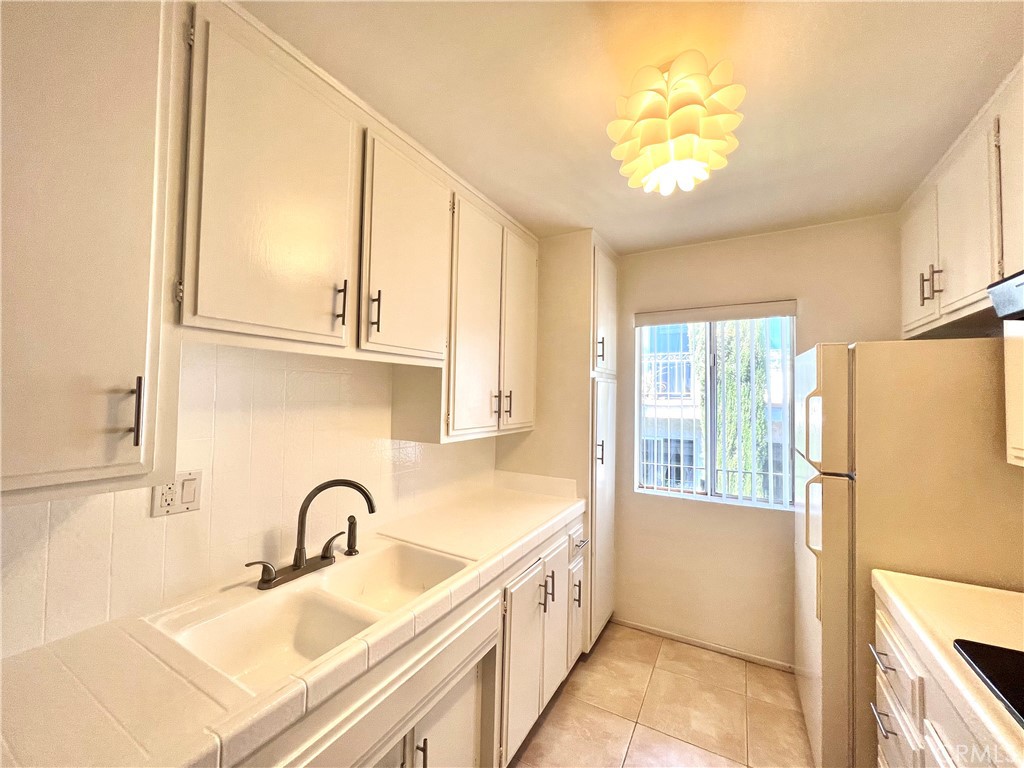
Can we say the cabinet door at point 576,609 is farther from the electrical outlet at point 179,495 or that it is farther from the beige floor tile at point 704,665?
the electrical outlet at point 179,495

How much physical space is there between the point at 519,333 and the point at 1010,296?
5.57ft

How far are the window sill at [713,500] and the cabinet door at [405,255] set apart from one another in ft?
5.56

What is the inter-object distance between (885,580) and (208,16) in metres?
2.43

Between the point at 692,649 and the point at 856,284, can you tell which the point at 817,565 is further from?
the point at 856,284

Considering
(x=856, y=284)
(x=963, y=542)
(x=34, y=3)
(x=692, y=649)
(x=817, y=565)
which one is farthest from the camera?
(x=692, y=649)

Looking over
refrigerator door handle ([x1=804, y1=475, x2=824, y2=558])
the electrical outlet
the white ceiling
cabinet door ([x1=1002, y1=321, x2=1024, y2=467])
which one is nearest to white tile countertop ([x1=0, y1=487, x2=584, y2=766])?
the electrical outlet

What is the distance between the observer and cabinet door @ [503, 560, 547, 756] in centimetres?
147

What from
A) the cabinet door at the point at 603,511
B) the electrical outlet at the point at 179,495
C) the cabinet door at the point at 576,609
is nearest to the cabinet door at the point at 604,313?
the cabinet door at the point at 603,511

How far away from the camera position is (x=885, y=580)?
4.10 feet

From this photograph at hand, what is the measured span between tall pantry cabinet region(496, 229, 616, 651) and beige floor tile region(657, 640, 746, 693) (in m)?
0.41

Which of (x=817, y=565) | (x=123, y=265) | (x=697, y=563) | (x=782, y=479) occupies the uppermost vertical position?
(x=123, y=265)

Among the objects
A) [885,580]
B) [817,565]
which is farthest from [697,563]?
[885,580]

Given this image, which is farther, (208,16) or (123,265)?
(208,16)

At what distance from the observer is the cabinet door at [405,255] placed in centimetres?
129
